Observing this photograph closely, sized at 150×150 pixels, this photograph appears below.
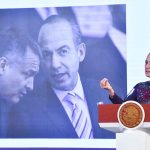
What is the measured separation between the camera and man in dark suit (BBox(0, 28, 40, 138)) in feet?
8.51

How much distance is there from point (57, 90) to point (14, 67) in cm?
32

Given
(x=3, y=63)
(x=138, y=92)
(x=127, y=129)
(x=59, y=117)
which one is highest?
(x=3, y=63)

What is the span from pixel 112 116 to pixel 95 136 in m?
1.13

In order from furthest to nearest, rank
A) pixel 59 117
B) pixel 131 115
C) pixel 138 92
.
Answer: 1. pixel 59 117
2. pixel 138 92
3. pixel 131 115

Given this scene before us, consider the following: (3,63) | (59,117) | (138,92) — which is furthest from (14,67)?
(138,92)

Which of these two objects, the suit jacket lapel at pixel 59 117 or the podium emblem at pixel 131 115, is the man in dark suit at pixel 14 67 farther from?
the podium emblem at pixel 131 115

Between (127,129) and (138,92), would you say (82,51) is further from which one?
(127,129)

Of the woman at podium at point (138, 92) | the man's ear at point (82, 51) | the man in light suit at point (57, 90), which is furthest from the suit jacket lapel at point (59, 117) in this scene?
the woman at podium at point (138, 92)

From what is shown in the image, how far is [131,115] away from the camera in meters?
1.33

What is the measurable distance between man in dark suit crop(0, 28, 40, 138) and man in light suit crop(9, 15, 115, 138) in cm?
5

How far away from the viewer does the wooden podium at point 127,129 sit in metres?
1.30

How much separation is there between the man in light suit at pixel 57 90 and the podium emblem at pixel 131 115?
1164 mm

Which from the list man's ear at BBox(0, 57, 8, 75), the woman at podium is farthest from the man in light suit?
the woman at podium

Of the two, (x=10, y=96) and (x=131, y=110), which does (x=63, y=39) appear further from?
(x=131, y=110)
